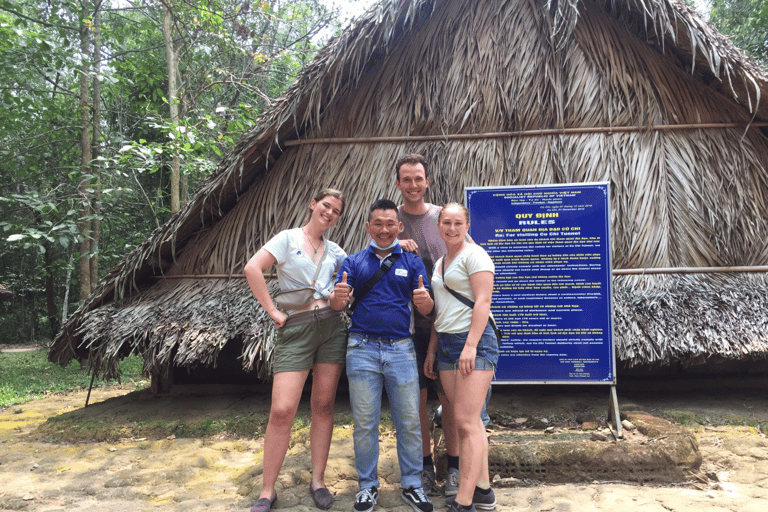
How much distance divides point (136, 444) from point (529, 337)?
3.20 metres

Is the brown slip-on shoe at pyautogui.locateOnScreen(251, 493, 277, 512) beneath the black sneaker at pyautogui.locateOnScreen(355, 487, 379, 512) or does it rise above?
beneath

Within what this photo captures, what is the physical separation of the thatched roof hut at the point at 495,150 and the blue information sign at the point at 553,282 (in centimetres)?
64

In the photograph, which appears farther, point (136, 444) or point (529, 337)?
point (136, 444)

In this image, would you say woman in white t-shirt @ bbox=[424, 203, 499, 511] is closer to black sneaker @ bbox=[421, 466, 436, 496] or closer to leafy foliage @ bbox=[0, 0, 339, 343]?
black sneaker @ bbox=[421, 466, 436, 496]

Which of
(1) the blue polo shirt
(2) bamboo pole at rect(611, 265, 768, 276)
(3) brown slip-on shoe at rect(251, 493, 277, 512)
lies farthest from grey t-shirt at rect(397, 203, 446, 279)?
(2) bamboo pole at rect(611, 265, 768, 276)

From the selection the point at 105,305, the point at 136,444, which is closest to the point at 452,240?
the point at 136,444

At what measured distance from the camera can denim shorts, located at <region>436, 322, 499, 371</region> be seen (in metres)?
2.30

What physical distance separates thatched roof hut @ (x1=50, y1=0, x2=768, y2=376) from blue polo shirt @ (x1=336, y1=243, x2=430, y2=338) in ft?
5.00

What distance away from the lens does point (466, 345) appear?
2.24 m

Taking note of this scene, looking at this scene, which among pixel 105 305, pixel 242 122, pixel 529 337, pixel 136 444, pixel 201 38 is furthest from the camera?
pixel 201 38

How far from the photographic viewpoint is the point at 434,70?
4.26 meters

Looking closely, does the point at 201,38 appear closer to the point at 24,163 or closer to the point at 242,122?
the point at 242,122

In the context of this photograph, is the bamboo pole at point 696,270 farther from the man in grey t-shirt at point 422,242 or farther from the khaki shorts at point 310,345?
the khaki shorts at point 310,345

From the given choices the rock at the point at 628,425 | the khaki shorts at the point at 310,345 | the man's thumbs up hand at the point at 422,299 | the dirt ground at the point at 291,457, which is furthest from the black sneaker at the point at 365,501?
the rock at the point at 628,425
